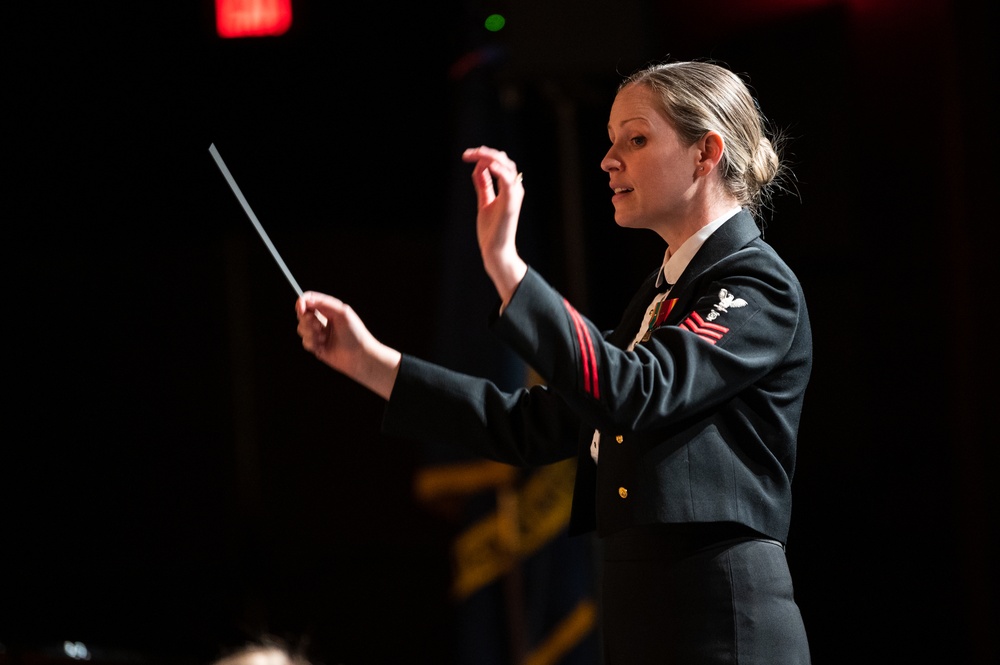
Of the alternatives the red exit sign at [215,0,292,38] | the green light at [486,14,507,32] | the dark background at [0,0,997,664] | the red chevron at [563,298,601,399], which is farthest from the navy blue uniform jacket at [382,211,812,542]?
the red exit sign at [215,0,292,38]

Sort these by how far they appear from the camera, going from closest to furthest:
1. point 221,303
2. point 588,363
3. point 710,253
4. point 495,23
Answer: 1. point 588,363
2. point 710,253
3. point 495,23
4. point 221,303

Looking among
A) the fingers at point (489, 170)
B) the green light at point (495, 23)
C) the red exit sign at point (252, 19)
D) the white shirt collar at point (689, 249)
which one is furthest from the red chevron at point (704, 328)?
the red exit sign at point (252, 19)

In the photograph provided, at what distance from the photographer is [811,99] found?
3.13 m

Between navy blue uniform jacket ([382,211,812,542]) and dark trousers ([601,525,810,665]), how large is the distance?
4 cm

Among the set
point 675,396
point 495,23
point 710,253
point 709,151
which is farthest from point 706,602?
point 495,23

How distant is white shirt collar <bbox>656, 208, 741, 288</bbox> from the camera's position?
1.48m

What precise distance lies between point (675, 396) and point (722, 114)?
1.33 ft

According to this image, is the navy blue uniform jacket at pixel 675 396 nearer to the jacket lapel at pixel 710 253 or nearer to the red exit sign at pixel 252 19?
the jacket lapel at pixel 710 253

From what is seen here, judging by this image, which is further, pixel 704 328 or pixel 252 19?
pixel 252 19

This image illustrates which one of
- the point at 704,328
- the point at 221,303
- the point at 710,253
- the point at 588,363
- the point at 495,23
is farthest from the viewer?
the point at 221,303

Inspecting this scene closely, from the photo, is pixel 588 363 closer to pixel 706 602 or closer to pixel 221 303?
pixel 706 602

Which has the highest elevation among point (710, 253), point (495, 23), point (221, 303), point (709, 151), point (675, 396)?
point (495, 23)

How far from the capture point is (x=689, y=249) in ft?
4.89

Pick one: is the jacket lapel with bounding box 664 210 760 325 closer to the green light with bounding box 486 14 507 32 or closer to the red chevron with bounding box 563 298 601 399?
the red chevron with bounding box 563 298 601 399
